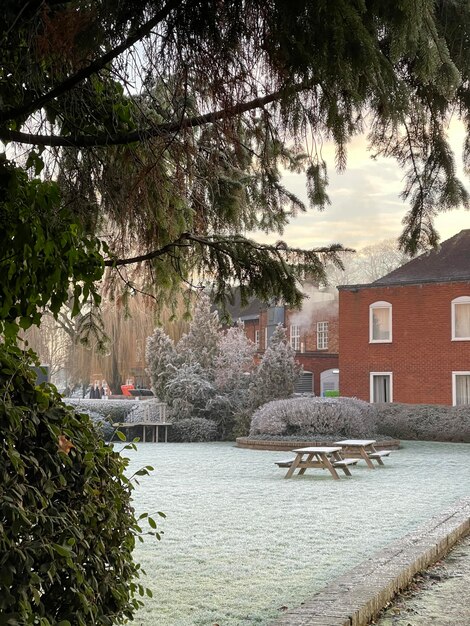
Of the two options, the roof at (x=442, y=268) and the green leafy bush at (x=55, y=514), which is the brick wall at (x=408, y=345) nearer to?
the roof at (x=442, y=268)

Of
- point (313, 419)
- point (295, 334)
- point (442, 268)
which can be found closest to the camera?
point (313, 419)

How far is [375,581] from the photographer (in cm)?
641

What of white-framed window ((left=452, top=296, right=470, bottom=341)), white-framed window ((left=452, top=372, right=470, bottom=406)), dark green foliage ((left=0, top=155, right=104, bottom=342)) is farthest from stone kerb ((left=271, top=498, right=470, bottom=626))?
white-framed window ((left=452, top=296, right=470, bottom=341))

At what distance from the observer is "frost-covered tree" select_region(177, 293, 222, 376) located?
31812 mm

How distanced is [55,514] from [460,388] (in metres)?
29.9

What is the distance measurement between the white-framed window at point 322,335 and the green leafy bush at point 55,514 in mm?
52134

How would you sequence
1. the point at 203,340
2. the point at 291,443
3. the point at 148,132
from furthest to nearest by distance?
the point at 203,340
the point at 291,443
the point at 148,132

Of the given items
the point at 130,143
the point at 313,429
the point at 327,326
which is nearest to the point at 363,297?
the point at 313,429

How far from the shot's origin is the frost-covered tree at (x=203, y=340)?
104 feet

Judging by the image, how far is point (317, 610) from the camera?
548 cm

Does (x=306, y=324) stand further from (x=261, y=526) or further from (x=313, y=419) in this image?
(x=261, y=526)

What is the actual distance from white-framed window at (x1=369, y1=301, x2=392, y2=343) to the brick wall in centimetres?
17

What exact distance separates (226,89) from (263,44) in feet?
1.04

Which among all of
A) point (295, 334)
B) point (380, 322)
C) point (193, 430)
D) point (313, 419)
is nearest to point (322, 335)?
point (295, 334)
